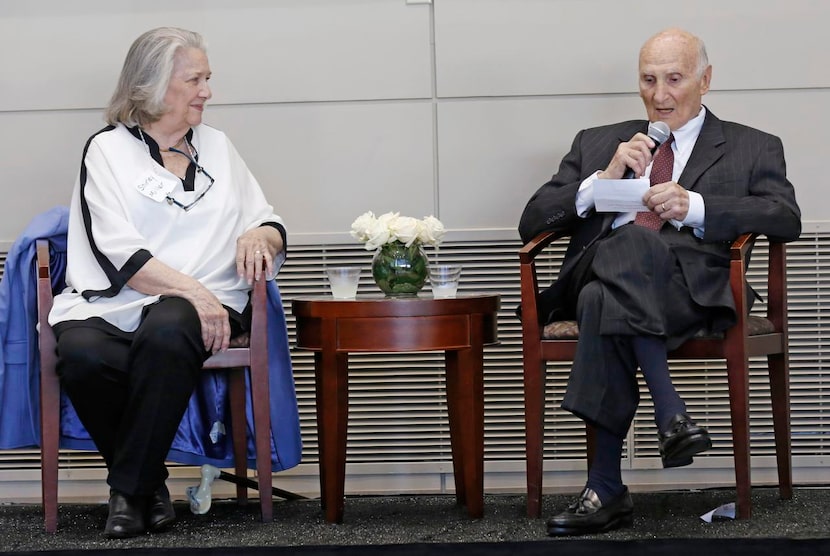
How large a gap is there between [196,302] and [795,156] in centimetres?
216

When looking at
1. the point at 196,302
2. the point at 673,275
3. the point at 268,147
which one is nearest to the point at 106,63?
the point at 268,147

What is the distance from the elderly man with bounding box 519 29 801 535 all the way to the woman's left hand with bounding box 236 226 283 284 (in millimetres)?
785

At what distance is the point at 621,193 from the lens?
2.93 metres

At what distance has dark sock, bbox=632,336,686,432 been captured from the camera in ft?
8.66

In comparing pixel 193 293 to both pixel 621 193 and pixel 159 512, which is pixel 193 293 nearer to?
pixel 159 512

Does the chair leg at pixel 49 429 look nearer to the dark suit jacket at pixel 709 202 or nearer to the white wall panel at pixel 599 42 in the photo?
the dark suit jacket at pixel 709 202

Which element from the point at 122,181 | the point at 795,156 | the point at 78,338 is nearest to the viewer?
the point at 78,338

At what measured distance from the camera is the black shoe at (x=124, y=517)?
277 centimetres

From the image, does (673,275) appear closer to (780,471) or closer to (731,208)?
(731,208)

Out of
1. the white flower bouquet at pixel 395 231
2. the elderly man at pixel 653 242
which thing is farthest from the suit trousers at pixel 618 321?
the white flower bouquet at pixel 395 231

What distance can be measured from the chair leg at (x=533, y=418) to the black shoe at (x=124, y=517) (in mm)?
1061

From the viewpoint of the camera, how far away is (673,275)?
286 cm

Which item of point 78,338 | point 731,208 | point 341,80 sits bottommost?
point 78,338

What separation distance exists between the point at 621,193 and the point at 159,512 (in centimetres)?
153
